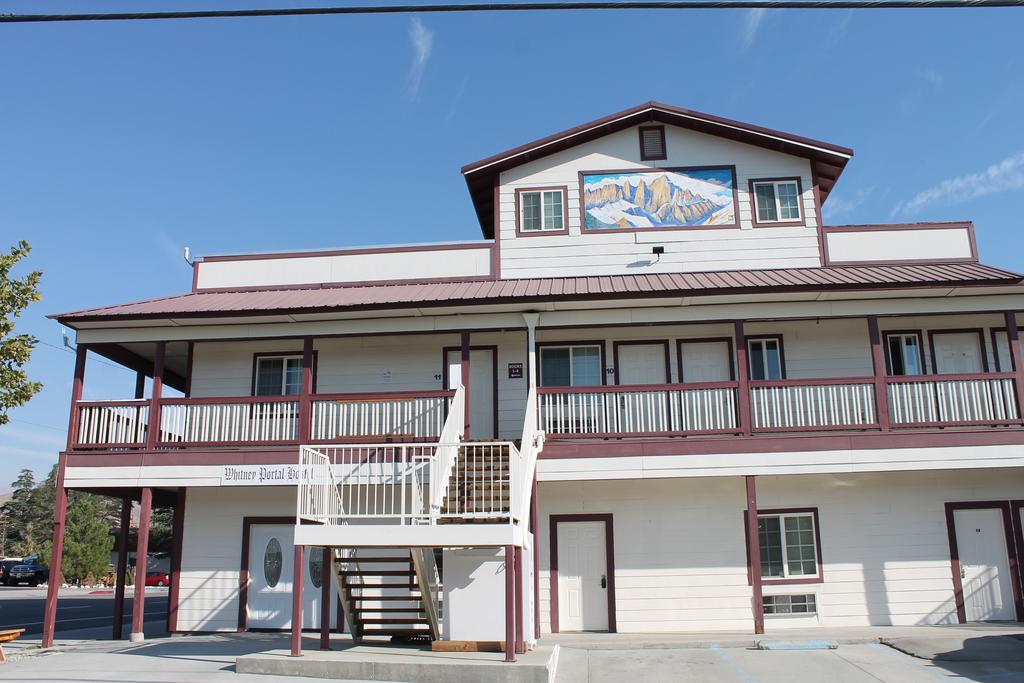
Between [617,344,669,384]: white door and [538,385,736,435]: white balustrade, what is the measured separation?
50cm

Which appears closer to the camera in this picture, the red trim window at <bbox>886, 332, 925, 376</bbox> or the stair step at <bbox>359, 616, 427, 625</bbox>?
the stair step at <bbox>359, 616, 427, 625</bbox>

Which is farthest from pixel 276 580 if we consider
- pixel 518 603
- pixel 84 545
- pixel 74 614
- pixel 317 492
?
pixel 84 545

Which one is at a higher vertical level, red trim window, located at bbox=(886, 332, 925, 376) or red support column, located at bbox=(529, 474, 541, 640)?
red trim window, located at bbox=(886, 332, 925, 376)

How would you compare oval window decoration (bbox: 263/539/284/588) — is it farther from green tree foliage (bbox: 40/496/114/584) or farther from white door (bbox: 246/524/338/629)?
green tree foliage (bbox: 40/496/114/584)

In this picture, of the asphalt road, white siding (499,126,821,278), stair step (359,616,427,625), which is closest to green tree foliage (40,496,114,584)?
the asphalt road

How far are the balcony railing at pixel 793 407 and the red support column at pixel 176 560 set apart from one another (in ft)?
25.9

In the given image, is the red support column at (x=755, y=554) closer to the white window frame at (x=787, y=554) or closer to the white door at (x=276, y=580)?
the white window frame at (x=787, y=554)

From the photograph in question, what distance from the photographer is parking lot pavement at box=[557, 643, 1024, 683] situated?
1209 centimetres

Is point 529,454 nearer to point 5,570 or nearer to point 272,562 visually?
point 272,562

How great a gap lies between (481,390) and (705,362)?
15.2 ft

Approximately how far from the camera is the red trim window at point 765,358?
18594 millimetres

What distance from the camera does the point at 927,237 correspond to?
1906 centimetres

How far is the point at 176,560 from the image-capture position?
61.5ft

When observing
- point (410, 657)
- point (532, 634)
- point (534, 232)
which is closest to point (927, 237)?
point (534, 232)
